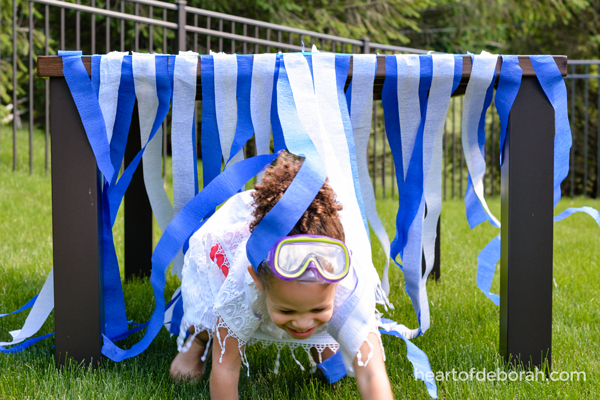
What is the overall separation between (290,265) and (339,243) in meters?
0.13

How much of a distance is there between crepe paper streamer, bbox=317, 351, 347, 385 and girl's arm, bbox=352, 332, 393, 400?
0.76ft

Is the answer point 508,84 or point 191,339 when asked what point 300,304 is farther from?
point 508,84

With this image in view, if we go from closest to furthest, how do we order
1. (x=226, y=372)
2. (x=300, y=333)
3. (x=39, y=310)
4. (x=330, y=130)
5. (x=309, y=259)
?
1. (x=309, y=259)
2. (x=300, y=333)
3. (x=226, y=372)
4. (x=330, y=130)
5. (x=39, y=310)

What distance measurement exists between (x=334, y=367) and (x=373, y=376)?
0.29 meters

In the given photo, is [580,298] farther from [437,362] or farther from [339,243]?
[339,243]

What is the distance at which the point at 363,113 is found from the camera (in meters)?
1.71

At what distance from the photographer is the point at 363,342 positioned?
138 cm

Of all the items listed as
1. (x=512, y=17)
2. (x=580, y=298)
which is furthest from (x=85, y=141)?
(x=512, y=17)

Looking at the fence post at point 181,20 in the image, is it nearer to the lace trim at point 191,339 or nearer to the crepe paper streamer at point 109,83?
the crepe paper streamer at point 109,83

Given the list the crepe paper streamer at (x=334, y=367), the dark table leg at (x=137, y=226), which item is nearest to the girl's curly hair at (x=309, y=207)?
the crepe paper streamer at (x=334, y=367)

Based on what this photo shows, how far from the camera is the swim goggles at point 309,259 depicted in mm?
1216

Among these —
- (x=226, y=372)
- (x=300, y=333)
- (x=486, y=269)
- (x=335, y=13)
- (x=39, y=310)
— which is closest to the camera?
(x=300, y=333)

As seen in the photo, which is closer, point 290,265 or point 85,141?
point 290,265

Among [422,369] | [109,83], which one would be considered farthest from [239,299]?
[109,83]
